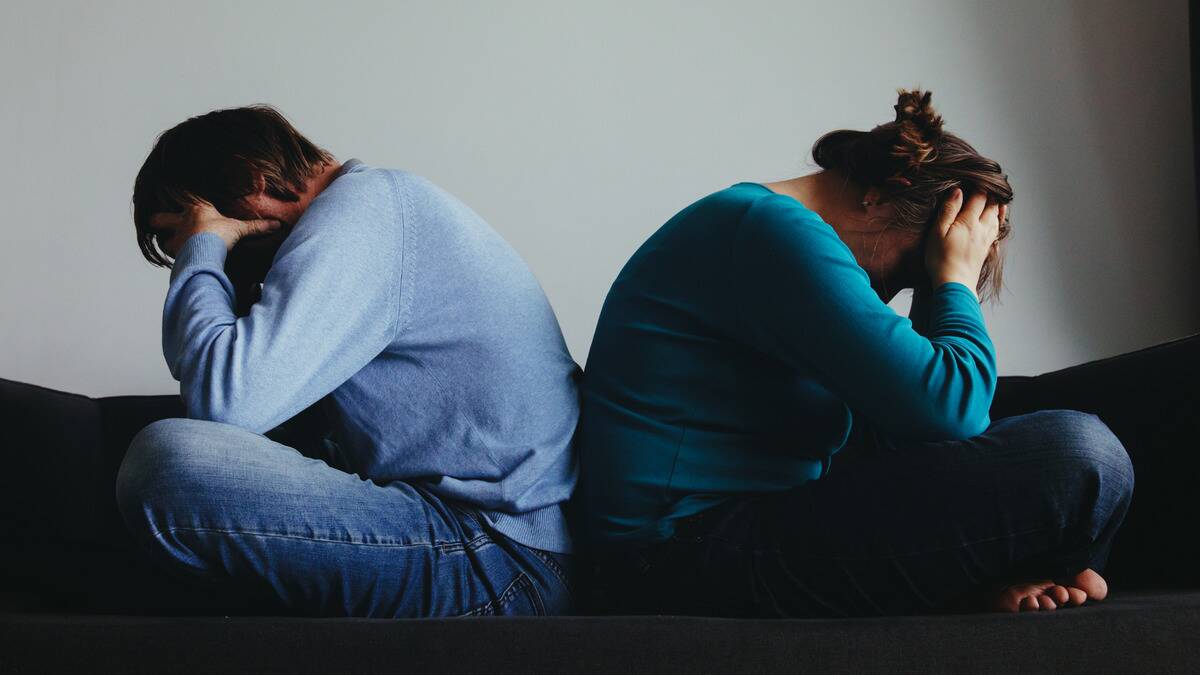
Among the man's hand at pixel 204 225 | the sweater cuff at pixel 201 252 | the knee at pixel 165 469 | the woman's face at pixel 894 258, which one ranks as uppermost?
the man's hand at pixel 204 225

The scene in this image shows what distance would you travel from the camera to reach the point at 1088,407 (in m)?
1.28

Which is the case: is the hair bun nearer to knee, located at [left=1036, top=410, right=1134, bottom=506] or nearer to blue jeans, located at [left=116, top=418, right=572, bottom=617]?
knee, located at [left=1036, top=410, right=1134, bottom=506]

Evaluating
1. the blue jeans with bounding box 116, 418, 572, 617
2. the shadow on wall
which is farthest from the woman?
the shadow on wall

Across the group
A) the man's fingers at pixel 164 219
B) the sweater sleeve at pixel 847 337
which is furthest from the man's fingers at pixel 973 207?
the man's fingers at pixel 164 219

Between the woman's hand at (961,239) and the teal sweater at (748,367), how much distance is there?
28 mm

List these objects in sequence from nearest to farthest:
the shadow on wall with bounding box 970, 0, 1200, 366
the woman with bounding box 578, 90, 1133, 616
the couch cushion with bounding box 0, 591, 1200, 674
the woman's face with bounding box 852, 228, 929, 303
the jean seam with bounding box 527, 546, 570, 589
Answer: the couch cushion with bounding box 0, 591, 1200, 674, the woman with bounding box 578, 90, 1133, 616, the jean seam with bounding box 527, 546, 570, 589, the woman's face with bounding box 852, 228, 929, 303, the shadow on wall with bounding box 970, 0, 1200, 366

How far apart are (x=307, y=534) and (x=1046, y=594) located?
639mm

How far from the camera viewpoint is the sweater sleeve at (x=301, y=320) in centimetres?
85

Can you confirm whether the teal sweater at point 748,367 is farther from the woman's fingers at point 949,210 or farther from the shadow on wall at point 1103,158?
the shadow on wall at point 1103,158

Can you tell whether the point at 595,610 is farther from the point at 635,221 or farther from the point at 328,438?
the point at 635,221

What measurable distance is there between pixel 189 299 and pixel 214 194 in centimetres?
19

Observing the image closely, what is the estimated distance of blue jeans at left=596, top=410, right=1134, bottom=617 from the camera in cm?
82

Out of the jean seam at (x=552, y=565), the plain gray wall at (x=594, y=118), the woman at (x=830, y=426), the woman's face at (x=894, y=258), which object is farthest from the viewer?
the plain gray wall at (x=594, y=118)

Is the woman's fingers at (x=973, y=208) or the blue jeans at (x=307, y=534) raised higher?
the woman's fingers at (x=973, y=208)
